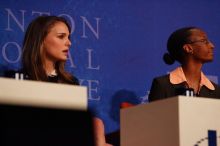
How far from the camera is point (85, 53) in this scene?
302cm

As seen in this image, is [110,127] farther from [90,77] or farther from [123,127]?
[123,127]

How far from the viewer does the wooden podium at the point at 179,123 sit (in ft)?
5.20

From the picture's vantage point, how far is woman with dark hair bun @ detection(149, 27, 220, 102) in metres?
2.59

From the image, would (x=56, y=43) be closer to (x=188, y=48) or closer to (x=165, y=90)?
(x=165, y=90)

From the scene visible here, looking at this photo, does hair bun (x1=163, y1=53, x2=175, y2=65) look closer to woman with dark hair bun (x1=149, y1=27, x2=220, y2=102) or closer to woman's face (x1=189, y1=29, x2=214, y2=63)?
woman with dark hair bun (x1=149, y1=27, x2=220, y2=102)

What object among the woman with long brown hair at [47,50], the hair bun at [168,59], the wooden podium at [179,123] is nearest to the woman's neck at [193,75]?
the hair bun at [168,59]

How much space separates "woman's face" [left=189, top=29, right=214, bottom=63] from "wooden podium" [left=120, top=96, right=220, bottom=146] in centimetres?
113

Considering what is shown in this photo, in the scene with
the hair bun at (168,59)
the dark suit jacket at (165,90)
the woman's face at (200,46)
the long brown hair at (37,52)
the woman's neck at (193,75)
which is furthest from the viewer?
the hair bun at (168,59)

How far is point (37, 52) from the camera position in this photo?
94.5 inches

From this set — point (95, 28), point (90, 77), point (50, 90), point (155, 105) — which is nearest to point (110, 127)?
point (90, 77)

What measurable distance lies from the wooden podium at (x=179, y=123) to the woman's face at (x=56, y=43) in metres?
0.81

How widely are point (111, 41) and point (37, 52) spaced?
793 millimetres

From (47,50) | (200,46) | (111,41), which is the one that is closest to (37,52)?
(47,50)

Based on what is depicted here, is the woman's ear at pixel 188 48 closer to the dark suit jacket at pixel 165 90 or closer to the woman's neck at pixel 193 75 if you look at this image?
the woman's neck at pixel 193 75
